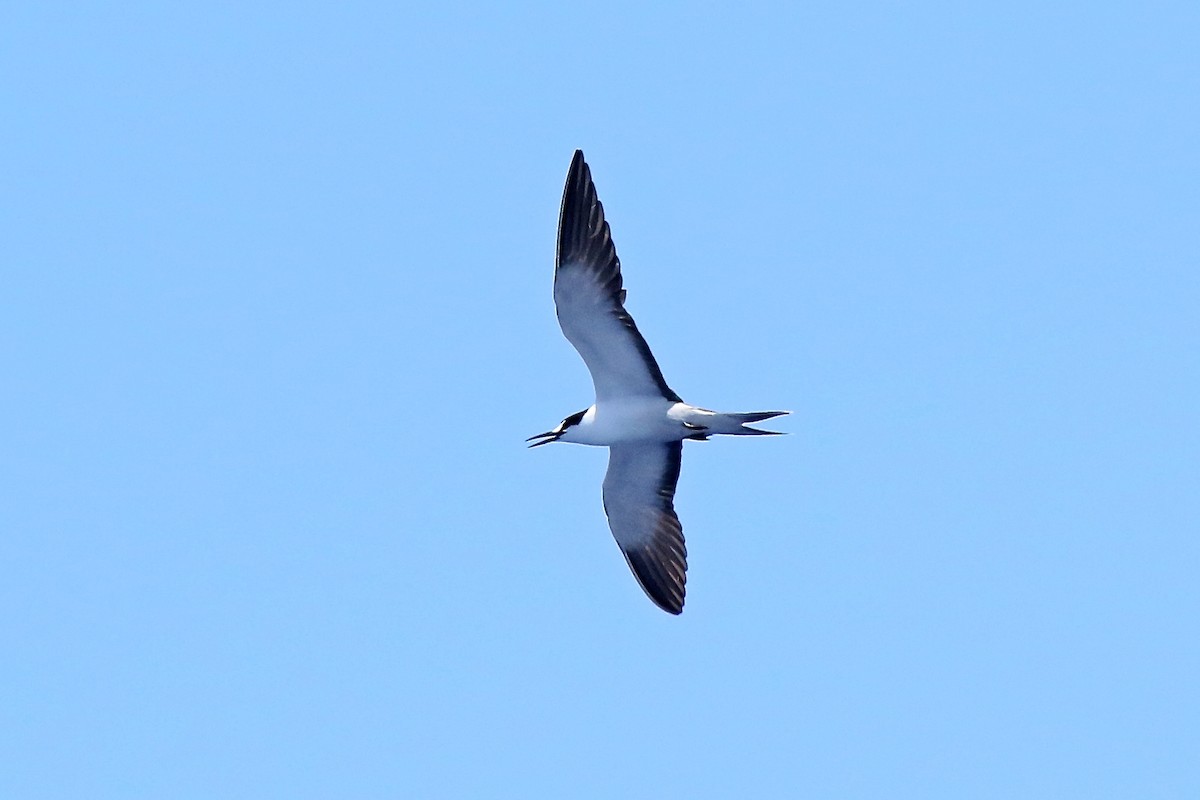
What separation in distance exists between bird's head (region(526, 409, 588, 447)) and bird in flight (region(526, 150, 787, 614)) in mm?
13

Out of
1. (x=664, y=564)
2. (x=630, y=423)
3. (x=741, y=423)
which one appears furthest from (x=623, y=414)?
(x=664, y=564)

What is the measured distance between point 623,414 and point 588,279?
2.17 metres

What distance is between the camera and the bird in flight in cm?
1872

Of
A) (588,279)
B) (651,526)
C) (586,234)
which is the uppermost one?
(586,234)

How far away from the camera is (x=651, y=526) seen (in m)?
21.7

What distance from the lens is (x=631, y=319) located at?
62.1 ft

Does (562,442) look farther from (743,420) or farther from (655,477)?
(743,420)

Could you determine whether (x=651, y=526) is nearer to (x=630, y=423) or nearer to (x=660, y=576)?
(x=660, y=576)

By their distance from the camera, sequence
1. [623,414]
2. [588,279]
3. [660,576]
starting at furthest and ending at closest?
[660,576], [623,414], [588,279]

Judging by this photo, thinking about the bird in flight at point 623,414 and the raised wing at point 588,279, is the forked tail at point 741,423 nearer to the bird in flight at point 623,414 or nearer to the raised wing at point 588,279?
the bird in flight at point 623,414

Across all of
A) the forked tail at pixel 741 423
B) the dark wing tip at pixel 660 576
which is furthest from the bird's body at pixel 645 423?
the dark wing tip at pixel 660 576

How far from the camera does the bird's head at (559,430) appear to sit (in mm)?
20391

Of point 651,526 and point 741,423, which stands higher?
point 741,423

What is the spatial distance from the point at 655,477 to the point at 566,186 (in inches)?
179
